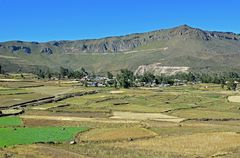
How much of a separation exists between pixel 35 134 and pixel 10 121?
17134mm

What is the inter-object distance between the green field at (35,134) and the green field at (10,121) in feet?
19.5

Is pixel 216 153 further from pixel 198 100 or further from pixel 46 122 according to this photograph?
pixel 198 100

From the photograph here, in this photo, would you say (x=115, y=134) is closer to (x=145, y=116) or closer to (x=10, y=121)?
(x=10, y=121)

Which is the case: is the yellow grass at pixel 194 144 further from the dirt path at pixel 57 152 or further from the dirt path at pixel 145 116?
the dirt path at pixel 145 116

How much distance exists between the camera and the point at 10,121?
258ft

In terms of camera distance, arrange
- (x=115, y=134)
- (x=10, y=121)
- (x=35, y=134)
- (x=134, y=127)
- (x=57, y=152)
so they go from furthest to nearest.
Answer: (x=10, y=121) → (x=134, y=127) → (x=35, y=134) → (x=115, y=134) → (x=57, y=152)

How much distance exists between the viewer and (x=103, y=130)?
66312mm

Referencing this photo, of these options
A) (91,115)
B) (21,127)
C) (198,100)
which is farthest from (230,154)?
(198,100)

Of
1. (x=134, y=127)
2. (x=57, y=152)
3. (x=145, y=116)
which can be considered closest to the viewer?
(x=57, y=152)

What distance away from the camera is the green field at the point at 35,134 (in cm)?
5744

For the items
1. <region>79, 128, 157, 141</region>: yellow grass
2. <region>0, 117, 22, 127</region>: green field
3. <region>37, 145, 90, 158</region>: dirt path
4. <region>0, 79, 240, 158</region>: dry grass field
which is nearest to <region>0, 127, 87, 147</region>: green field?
<region>0, 79, 240, 158</region>: dry grass field

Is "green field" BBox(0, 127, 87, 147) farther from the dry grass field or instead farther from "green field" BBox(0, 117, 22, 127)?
"green field" BBox(0, 117, 22, 127)

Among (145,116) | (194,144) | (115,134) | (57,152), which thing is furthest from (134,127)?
(57,152)

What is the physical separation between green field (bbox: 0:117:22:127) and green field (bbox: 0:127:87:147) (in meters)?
5.93
